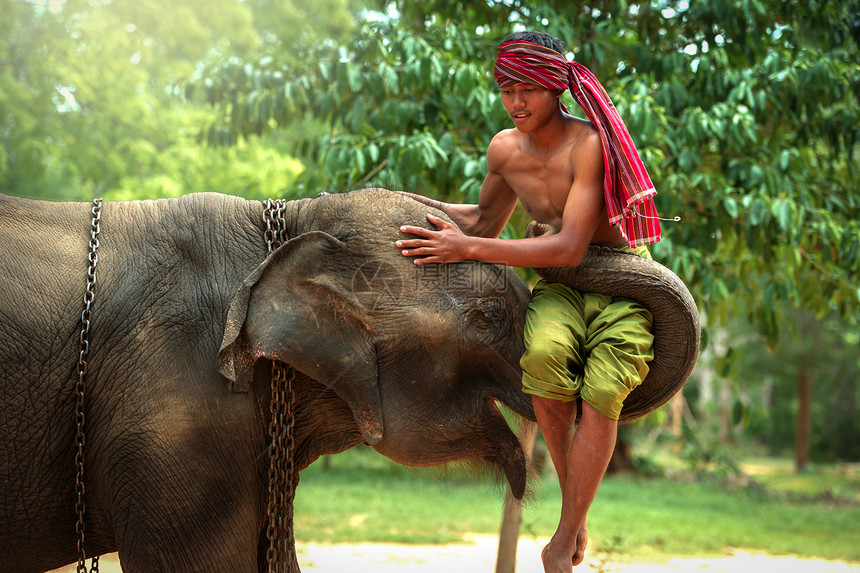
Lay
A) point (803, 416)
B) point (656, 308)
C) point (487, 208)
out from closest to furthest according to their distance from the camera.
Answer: point (656, 308) < point (487, 208) < point (803, 416)

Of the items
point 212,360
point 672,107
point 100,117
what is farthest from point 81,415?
point 100,117

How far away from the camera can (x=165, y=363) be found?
257cm

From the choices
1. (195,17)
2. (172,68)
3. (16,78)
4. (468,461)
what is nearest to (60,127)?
(16,78)

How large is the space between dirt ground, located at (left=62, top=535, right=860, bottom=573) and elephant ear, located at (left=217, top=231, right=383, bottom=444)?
15.3 feet

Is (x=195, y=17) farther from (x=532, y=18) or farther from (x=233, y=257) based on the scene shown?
(x=233, y=257)

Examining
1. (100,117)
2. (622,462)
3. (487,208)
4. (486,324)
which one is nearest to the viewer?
(486,324)

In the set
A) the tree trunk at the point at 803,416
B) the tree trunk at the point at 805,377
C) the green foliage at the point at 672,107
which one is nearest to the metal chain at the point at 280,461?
the green foliage at the point at 672,107

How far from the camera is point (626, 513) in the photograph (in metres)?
10.5

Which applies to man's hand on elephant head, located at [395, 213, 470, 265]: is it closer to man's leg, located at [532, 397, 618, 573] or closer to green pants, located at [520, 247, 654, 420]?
green pants, located at [520, 247, 654, 420]

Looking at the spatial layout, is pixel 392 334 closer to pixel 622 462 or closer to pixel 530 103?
pixel 530 103

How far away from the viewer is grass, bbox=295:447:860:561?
28.3 ft

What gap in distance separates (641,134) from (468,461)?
2.38 meters

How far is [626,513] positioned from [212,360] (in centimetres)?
892

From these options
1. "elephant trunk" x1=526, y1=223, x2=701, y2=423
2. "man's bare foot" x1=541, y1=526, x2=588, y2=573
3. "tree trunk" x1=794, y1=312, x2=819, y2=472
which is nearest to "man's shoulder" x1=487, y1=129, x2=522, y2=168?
"elephant trunk" x1=526, y1=223, x2=701, y2=423
